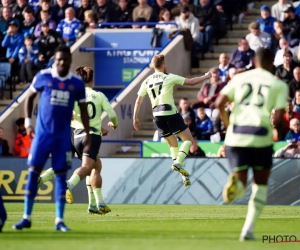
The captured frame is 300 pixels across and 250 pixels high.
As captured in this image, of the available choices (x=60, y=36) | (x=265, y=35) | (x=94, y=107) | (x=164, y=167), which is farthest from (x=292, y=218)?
(x=60, y=36)

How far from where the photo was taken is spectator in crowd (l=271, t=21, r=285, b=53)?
2636 centimetres

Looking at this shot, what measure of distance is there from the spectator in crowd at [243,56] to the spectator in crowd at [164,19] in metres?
3.00

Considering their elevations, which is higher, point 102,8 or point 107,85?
point 102,8

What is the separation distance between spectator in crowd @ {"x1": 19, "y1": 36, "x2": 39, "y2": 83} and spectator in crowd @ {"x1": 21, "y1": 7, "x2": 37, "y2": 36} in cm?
91

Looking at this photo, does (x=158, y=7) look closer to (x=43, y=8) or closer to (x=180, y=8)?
(x=180, y=8)

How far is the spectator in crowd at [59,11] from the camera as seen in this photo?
3034 cm

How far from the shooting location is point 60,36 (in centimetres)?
2906

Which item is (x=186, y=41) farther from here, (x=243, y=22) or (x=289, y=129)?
(x=289, y=129)

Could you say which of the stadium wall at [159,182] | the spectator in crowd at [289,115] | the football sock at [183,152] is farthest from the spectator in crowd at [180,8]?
the football sock at [183,152]

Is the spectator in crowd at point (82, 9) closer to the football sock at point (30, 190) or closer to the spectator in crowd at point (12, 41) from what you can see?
the spectator in crowd at point (12, 41)

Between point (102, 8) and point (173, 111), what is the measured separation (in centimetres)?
1141

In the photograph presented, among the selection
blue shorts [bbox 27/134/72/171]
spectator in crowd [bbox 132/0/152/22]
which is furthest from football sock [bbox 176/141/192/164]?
spectator in crowd [bbox 132/0/152/22]

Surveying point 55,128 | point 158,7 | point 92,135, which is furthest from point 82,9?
point 55,128

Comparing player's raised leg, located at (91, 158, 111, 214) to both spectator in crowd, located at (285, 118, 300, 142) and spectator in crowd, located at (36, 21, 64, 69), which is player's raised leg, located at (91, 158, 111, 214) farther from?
spectator in crowd, located at (36, 21, 64, 69)
